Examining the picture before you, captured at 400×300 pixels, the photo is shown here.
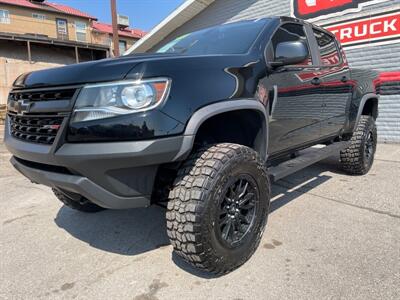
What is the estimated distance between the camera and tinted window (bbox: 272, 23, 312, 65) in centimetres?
324

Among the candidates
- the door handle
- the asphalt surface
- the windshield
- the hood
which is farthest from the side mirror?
the asphalt surface

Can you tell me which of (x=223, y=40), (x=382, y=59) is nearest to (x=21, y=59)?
(x=382, y=59)

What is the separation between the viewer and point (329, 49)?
4.44 metres

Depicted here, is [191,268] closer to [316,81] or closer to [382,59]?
[316,81]

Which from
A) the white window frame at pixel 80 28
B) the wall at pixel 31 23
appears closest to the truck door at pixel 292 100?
the wall at pixel 31 23

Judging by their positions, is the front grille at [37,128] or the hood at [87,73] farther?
the front grille at [37,128]

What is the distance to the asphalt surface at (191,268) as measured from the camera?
7.72ft

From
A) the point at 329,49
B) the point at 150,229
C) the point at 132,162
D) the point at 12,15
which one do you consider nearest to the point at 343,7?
the point at 329,49

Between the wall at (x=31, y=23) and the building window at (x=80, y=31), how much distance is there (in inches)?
10.4

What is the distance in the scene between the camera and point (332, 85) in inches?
162

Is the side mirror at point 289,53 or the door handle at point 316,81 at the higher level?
the side mirror at point 289,53

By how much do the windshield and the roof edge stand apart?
8.00 meters

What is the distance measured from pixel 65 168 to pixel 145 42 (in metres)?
12.5

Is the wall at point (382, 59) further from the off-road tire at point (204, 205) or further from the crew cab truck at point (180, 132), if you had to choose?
the off-road tire at point (204, 205)
